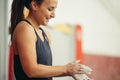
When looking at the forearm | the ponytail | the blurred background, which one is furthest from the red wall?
the forearm

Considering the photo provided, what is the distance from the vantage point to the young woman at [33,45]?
1221 mm

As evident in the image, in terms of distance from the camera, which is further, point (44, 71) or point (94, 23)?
point (94, 23)

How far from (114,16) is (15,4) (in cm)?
271

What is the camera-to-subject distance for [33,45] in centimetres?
124

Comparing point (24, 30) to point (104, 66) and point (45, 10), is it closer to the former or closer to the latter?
point (45, 10)

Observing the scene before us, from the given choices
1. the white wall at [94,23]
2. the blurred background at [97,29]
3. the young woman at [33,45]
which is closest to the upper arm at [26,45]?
the young woman at [33,45]

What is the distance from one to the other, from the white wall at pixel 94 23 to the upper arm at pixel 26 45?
7.19ft

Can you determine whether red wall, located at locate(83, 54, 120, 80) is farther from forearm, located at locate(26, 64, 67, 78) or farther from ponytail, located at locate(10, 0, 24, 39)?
forearm, located at locate(26, 64, 67, 78)

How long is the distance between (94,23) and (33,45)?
2.65 m

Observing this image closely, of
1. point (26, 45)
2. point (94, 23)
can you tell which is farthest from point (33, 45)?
point (94, 23)

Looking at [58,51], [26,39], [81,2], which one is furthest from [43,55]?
[81,2]

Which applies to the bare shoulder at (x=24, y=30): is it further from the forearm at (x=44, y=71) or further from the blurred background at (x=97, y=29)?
the blurred background at (x=97, y=29)

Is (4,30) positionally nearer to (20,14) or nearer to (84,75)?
(20,14)

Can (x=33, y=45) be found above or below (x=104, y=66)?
above
